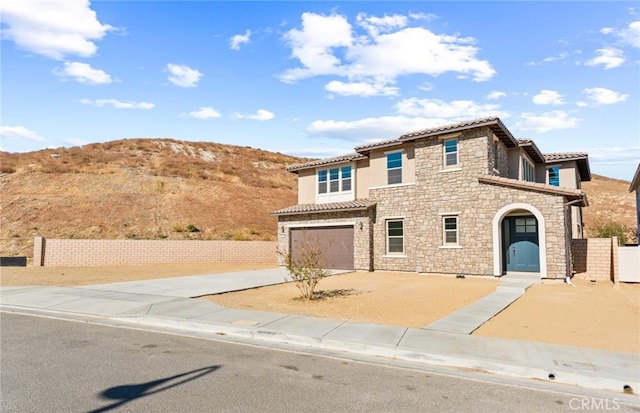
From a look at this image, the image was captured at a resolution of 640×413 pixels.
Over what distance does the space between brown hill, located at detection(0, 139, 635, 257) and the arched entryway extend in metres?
21.8

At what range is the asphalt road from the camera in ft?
16.2

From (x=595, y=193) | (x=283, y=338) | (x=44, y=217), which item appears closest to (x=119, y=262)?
(x=44, y=217)

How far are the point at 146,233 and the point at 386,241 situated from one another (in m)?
22.5

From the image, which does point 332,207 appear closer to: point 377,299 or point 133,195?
point 377,299

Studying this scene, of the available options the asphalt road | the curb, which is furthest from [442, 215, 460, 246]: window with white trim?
the asphalt road

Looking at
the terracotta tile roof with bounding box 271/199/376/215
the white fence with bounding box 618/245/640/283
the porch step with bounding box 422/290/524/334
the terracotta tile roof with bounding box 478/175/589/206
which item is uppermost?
the terracotta tile roof with bounding box 478/175/589/206

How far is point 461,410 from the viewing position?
4895mm

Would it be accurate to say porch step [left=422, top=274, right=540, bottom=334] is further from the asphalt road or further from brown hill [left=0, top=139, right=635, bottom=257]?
brown hill [left=0, top=139, right=635, bottom=257]

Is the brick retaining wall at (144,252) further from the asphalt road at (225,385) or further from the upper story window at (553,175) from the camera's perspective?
the asphalt road at (225,385)

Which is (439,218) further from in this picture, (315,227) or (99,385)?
(99,385)

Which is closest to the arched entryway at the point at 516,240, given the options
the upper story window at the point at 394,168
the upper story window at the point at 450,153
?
the upper story window at the point at 450,153

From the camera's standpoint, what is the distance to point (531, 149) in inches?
869

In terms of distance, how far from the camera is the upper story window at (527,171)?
22.1m

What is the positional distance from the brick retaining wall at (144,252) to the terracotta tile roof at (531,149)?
17.3 metres
